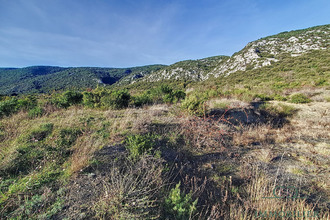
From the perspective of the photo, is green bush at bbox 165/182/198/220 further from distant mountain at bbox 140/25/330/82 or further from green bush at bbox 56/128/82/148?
distant mountain at bbox 140/25/330/82

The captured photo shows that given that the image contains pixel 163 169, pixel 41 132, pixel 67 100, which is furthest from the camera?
pixel 67 100

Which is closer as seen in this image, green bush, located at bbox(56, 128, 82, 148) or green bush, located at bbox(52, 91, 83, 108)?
green bush, located at bbox(56, 128, 82, 148)

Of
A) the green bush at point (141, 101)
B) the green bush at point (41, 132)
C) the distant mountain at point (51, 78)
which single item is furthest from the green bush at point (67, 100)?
the distant mountain at point (51, 78)

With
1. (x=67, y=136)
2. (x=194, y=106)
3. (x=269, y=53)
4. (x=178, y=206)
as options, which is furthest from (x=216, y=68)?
(x=178, y=206)

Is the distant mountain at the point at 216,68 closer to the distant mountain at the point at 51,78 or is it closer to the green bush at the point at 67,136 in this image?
the distant mountain at the point at 51,78

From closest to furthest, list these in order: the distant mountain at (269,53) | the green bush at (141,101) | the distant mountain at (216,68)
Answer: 1. the green bush at (141,101)
2. the distant mountain at (216,68)
3. the distant mountain at (269,53)

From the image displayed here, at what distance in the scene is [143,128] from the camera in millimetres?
4645

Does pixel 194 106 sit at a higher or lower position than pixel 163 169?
higher

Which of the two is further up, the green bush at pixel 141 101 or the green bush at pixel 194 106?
the green bush at pixel 141 101

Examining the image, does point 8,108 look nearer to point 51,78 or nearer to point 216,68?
point 216,68

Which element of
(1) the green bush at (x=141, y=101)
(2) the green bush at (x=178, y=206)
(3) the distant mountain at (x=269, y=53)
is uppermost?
(3) the distant mountain at (x=269, y=53)

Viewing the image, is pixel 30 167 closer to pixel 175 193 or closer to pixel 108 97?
pixel 175 193

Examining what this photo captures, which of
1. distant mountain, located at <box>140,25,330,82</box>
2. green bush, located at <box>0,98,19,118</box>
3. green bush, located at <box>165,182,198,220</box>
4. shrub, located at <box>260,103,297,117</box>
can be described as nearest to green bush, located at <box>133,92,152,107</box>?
green bush, located at <box>0,98,19,118</box>

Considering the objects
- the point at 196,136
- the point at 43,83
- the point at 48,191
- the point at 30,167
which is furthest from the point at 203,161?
the point at 43,83
